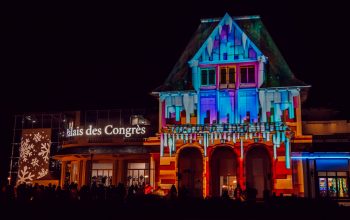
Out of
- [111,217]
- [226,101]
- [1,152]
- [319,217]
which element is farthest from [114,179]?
[1,152]

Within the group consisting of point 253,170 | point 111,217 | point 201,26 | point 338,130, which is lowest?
point 111,217

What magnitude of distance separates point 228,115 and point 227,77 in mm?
3053

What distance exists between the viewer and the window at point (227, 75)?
35.8 m

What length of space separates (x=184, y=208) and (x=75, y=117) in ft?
95.0

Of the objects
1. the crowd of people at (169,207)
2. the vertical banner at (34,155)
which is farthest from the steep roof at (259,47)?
the vertical banner at (34,155)

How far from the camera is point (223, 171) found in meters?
36.0

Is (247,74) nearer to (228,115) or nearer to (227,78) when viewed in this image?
(227,78)

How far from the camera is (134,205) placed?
20250 millimetres

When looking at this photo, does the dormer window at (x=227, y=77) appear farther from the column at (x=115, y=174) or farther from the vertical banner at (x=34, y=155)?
the vertical banner at (x=34, y=155)

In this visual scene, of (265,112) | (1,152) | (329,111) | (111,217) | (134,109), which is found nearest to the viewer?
(111,217)

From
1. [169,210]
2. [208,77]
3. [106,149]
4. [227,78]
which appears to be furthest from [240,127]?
[169,210]

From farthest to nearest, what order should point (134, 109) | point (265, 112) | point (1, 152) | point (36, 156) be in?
point (1, 152), point (36, 156), point (134, 109), point (265, 112)

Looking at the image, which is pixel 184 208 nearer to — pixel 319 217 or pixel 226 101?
pixel 319 217

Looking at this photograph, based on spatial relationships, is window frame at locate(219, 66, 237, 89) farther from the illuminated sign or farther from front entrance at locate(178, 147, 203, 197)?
the illuminated sign
